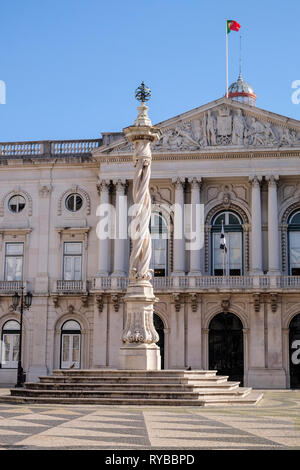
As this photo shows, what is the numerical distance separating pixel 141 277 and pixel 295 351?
56.8ft

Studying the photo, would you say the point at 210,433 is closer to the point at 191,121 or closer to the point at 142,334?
the point at 142,334

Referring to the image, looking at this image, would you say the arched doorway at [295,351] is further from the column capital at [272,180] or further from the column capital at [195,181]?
the column capital at [195,181]

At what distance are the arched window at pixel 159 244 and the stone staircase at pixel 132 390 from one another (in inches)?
718

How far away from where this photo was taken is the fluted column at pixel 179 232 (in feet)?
Answer: 135

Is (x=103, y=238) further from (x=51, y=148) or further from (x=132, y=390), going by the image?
(x=132, y=390)

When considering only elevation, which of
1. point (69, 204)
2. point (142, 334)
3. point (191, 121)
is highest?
point (191, 121)

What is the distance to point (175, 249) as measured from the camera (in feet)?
137

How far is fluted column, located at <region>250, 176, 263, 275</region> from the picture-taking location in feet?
133

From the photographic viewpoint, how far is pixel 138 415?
1789cm

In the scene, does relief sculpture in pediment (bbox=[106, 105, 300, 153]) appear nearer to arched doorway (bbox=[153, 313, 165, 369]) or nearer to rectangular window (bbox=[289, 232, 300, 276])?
rectangular window (bbox=[289, 232, 300, 276])

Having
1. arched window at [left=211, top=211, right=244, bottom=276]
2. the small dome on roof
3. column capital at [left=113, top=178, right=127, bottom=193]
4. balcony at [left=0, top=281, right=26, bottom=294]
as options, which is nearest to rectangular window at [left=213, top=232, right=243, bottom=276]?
arched window at [left=211, top=211, right=244, bottom=276]

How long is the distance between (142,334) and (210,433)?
10693 mm

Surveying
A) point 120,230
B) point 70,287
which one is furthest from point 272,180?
point 70,287
